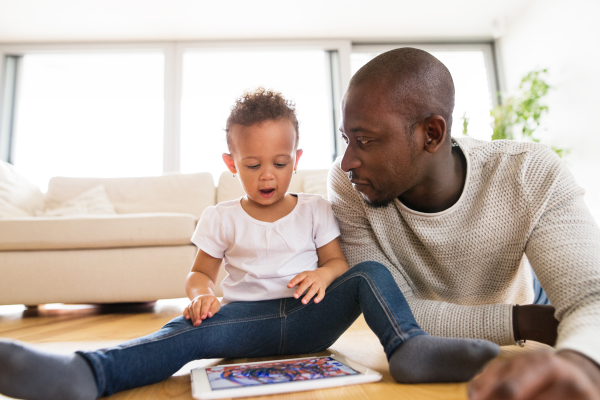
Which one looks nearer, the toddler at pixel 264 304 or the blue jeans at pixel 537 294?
the toddler at pixel 264 304

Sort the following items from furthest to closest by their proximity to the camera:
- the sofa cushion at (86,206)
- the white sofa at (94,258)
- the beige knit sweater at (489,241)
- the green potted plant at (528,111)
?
1. the green potted plant at (528,111)
2. the sofa cushion at (86,206)
3. the white sofa at (94,258)
4. the beige knit sweater at (489,241)

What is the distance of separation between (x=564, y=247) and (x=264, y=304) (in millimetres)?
661

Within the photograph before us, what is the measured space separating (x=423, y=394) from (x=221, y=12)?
4194mm

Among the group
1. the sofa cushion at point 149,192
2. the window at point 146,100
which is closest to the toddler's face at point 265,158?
the sofa cushion at point 149,192

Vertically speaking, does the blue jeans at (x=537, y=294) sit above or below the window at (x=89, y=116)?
below

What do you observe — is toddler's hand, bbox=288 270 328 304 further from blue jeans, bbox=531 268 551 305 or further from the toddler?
blue jeans, bbox=531 268 551 305

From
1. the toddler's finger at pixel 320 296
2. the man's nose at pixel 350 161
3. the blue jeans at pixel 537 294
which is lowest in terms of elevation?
the blue jeans at pixel 537 294

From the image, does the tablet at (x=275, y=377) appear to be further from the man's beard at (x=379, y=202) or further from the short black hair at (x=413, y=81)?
the short black hair at (x=413, y=81)

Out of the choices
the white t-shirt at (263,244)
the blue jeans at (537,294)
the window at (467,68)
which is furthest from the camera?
the window at (467,68)

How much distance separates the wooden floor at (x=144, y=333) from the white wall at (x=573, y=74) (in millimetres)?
2703

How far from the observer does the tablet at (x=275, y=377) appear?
0.72 meters

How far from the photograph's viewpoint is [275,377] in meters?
0.79

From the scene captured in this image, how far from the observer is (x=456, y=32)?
473 cm

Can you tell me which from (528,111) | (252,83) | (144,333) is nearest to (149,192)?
(144,333)
